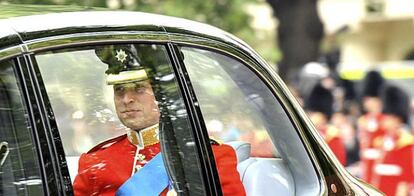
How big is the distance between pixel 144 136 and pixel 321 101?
7430mm

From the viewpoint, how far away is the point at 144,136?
2.80 m

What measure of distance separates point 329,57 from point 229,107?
43.4 feet

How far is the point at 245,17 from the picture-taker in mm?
11414

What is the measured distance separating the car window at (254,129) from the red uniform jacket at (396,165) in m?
4.54

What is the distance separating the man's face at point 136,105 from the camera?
2689 mm

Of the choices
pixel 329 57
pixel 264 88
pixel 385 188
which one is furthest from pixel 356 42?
pixel 264 88

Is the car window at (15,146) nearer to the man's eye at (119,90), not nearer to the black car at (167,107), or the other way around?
the black car at (167,107)

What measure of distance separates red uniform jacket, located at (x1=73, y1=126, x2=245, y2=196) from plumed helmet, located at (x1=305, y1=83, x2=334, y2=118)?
7007mm

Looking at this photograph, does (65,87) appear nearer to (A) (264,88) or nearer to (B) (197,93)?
(B) (197,93)

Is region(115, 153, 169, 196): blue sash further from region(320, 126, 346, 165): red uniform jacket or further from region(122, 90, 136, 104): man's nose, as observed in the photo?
region(320, 126, 346, 165): red uniform jacket

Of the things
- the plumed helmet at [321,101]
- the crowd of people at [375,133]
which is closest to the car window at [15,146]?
the crowd of people at [375,133]

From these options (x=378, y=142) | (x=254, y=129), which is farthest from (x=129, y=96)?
(x=378, y=142)

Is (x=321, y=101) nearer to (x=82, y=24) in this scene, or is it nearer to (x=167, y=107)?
(x=167, y=107)

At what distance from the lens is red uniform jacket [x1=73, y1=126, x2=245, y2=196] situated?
2615 millimetres
